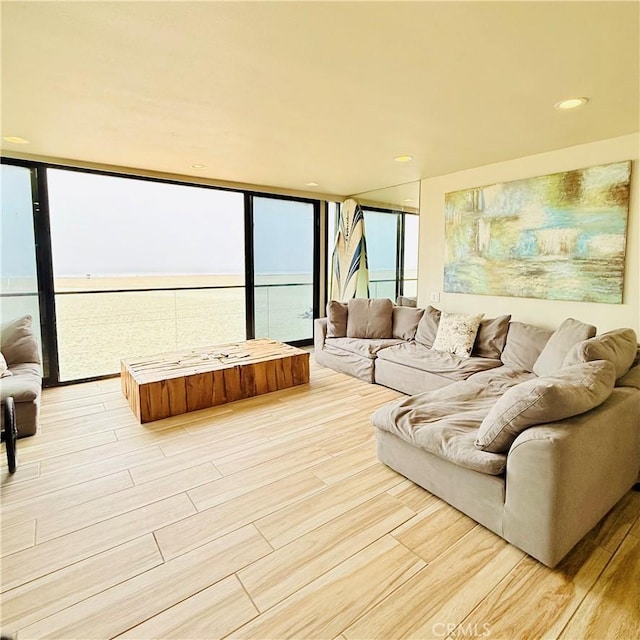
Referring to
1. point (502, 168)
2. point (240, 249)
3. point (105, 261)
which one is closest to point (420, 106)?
point (502, 168)

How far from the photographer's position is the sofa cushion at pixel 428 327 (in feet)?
13.7

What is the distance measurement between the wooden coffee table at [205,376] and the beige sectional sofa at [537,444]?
5.54ft

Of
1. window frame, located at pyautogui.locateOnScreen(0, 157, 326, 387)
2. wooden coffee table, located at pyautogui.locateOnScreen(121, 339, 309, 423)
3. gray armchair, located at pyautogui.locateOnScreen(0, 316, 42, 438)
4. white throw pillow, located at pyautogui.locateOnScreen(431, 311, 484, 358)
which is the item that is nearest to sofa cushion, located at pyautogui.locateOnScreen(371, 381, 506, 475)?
white throw pillow, located at pyautogui.locateOnScreen(431, 311, 484, 358)

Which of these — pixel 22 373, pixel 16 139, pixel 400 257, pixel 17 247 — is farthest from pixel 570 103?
pixel 17 247

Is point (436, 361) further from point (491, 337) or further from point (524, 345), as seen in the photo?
point (524, 345)

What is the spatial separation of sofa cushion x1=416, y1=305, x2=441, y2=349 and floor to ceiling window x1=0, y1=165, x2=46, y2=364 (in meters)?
4.10

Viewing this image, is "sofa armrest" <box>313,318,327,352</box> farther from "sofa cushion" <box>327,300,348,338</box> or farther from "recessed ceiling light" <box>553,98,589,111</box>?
"recessed ceiling light" <box>553,98,589,111</box>

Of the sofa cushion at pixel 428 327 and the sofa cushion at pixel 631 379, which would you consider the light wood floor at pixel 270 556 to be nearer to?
the sofa cushion at pixel 631 379

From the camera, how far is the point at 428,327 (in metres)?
4.24

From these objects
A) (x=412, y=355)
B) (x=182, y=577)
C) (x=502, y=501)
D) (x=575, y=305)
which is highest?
(x=575, y=305)

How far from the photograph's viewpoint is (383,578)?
5.21ft

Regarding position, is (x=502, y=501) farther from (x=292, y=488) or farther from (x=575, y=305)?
(x=575, y=305)

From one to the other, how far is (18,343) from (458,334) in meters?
4.13

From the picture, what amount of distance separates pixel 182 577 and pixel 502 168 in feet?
13.8
